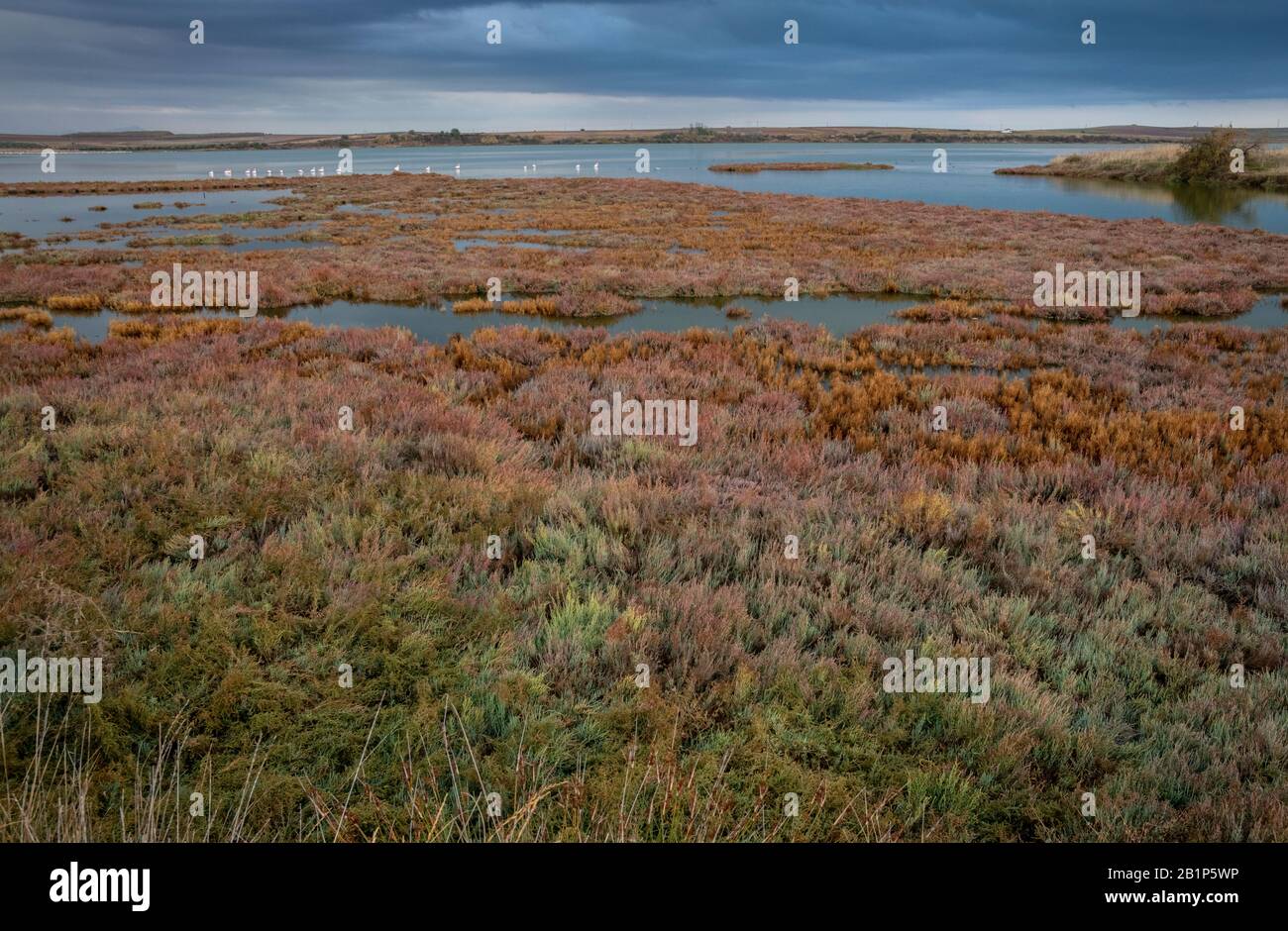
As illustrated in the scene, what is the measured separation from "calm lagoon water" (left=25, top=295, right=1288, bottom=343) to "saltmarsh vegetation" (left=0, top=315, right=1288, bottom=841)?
746cm

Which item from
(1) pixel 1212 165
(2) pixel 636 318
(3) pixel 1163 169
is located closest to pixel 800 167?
(3) pixel 1163 169

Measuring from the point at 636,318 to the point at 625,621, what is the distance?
573 inches

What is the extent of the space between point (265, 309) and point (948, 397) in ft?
54.8

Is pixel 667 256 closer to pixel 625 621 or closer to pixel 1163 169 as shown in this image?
pixel 625 621

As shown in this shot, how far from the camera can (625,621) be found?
4.75 meters

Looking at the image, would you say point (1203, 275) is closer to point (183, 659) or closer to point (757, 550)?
point (757, 550)

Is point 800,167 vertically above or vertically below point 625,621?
above

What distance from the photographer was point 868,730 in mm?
3977

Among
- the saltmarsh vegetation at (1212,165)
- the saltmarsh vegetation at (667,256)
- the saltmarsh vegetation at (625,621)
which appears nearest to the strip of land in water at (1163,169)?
the saltmarsh vegetation at (1212,165)

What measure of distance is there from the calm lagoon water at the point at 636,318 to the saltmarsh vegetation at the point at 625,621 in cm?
A: 746

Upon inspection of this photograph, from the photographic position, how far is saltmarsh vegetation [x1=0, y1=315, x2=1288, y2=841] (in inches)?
133

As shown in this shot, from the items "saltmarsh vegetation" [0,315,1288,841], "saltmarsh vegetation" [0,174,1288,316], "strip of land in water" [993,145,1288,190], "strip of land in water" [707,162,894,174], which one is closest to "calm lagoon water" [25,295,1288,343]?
"saltmarsh vegetation" [0,174,1288,316]

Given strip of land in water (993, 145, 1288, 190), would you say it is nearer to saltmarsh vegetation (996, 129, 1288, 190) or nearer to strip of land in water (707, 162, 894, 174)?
saltmarsh vegetation (996, 129, 1288, 190)

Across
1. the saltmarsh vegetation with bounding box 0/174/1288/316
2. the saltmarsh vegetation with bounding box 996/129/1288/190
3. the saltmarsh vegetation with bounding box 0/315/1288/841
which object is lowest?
the saltmarsh vegetation with bounding box 0/315/1288/841
